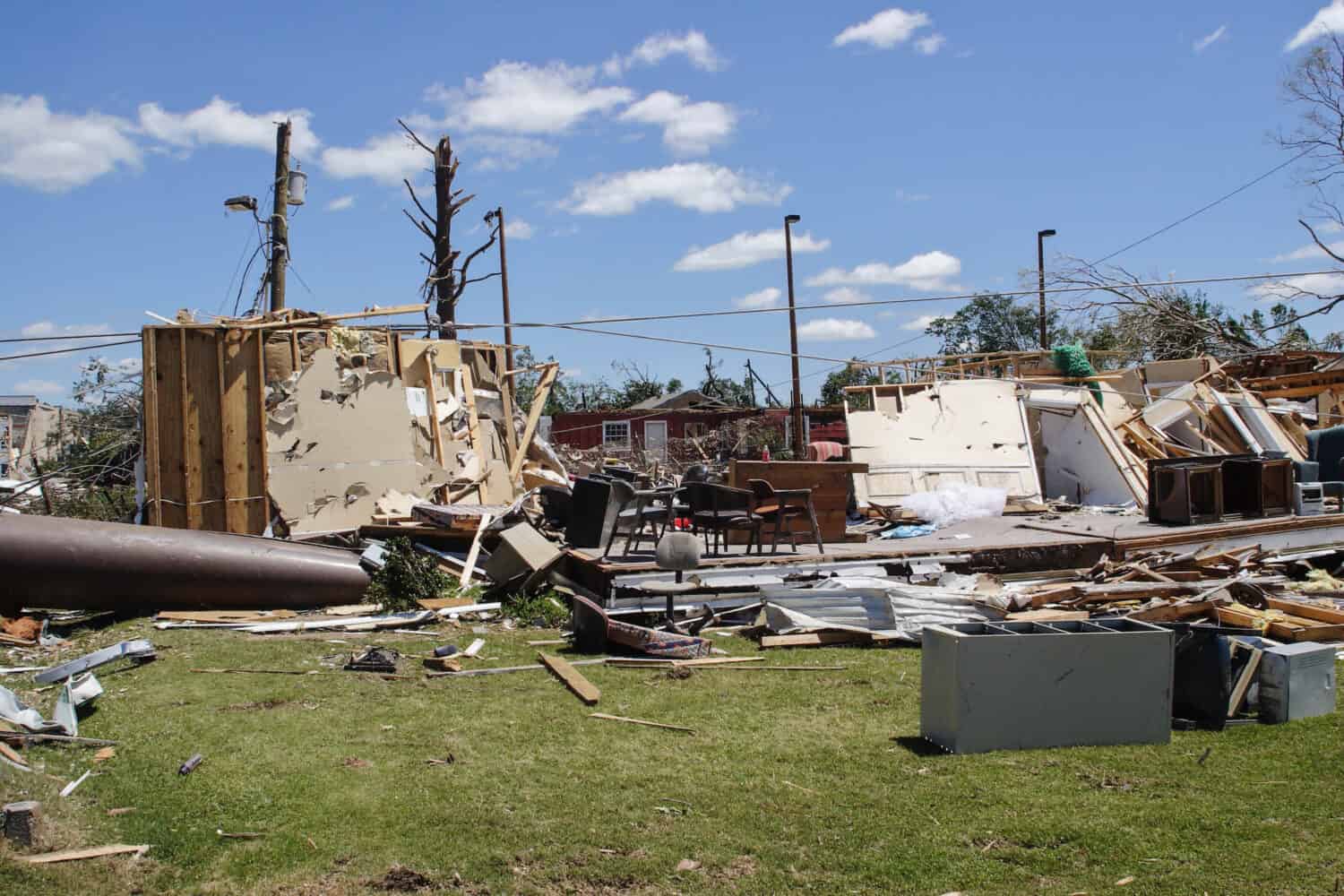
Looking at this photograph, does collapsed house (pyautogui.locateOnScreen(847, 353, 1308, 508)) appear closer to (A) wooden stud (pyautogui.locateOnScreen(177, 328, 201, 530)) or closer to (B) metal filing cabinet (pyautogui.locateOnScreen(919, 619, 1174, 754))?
(A) wooden stud (pyautogui.locateOnScreen(177, 328, 201, 530))

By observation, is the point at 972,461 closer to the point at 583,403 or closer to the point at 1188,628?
the point at 1188,628

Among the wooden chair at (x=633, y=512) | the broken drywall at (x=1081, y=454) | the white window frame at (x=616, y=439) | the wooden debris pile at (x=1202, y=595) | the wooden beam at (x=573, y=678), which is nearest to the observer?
the wooden beam at (x=573, y=678)

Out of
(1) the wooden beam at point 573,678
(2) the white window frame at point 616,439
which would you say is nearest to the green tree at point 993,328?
(2) the white window frame at point 616,439

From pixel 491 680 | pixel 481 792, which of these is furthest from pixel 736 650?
pixel 481 792

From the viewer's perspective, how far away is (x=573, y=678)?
7.55 meters

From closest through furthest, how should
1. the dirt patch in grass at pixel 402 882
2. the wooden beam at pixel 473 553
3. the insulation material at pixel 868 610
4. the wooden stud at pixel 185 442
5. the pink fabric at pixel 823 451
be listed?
1. the dirt patch in grass at pixel 402 882
2. the insulation material at pixel 868 610
3. the wooden beam at pixel 473 553
4. the wooden stud at pixel 185 442
5. the pink fabric at pixel 823 451

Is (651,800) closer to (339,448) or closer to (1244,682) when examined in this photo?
(1244,682)

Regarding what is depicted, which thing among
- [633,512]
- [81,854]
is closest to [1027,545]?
[633,512]

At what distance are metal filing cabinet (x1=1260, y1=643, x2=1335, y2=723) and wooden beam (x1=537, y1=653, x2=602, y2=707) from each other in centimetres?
421

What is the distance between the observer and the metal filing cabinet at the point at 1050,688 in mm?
5672

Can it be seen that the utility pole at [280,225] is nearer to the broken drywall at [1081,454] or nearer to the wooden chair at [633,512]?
the wooden chair at [633,512]

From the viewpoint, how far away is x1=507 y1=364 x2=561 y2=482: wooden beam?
16.2m

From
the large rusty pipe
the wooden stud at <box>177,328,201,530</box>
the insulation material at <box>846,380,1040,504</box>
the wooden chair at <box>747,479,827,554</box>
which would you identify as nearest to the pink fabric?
the insulation material at <box>846,380,1040,504</box>

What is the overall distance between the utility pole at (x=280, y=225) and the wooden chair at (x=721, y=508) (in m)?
9.63
